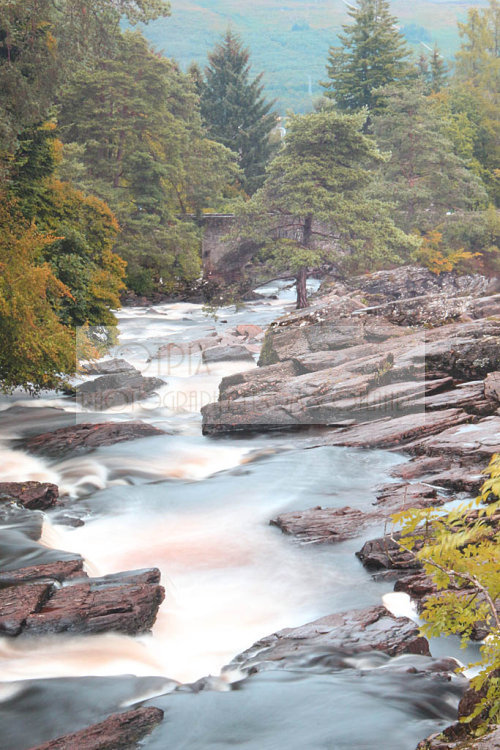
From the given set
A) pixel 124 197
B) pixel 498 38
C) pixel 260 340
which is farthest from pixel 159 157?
pixel 498 38

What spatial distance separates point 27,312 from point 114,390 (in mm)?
5832

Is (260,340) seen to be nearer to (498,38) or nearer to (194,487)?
(194,487)

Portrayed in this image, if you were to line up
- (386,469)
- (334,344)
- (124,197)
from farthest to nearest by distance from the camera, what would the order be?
(124,197), (334,344), (386,469)

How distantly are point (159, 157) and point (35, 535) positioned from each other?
30.7 metres

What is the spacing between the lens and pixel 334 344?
21.7 meters

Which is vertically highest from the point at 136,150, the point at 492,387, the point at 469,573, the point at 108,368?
the point at 136,150

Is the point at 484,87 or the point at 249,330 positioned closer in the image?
the point at 249,330

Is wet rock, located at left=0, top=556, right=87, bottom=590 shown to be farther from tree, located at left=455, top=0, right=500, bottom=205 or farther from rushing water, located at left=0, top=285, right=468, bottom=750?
tree, located at left=455, top=0, right=500, bottom=205

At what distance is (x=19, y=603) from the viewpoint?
26.6ft

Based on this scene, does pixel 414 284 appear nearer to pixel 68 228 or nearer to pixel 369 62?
pixel 68 228

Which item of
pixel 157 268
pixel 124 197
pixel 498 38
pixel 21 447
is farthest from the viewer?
pixel 498 38

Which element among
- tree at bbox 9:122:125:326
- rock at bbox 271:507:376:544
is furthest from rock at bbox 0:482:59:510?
tree at bbox 9:122:125:326

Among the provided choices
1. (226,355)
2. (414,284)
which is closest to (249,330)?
(226,355)

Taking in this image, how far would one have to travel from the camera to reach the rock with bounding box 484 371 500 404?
50.5 feet
